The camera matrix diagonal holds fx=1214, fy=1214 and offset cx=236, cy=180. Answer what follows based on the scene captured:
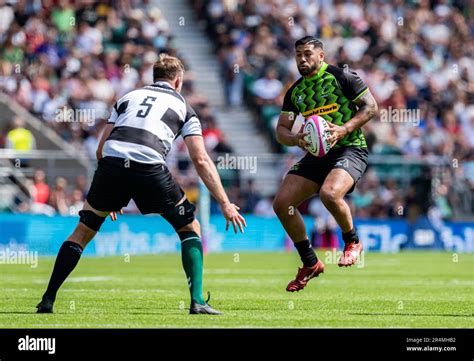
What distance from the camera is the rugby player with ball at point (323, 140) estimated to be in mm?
12688

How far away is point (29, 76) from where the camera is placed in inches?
1055

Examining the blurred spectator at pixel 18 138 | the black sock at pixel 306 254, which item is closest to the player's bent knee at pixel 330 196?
the black sock at pixel 306 254

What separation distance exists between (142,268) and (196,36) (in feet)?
49.0

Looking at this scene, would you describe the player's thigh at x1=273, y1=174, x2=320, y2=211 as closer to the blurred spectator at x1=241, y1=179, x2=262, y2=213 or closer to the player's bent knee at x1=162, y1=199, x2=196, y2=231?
the player's bent knee at x1=162, y1=199, x2=196, y2=231

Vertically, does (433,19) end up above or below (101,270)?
above

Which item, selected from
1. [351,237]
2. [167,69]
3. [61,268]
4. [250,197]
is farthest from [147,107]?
[250,197]

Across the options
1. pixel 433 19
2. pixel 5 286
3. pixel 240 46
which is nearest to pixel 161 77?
pixel 5 286

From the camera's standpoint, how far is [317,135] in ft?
41.4

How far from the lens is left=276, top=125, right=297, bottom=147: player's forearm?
42.7 ft

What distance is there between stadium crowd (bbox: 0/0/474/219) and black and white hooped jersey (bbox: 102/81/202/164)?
13476 mm

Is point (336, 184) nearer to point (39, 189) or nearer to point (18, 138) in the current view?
point (39, 189)
